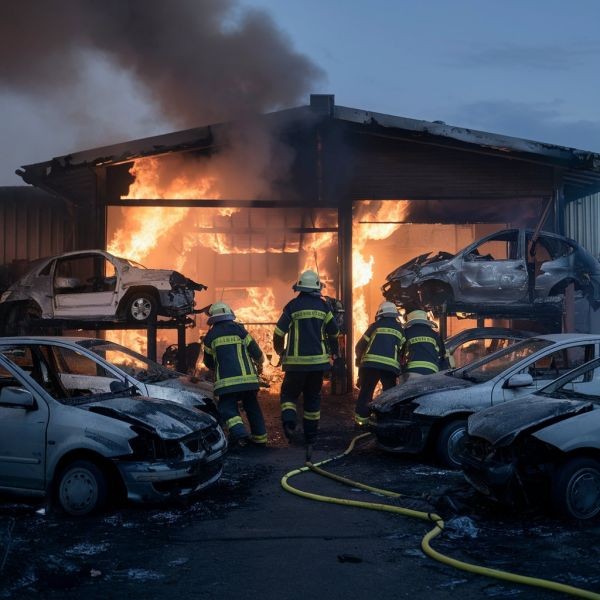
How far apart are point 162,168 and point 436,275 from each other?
6.26 metres

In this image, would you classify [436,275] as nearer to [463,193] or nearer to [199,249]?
[463,193]

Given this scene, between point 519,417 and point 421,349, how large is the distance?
403cm

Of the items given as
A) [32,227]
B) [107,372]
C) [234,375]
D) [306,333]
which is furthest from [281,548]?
[32,227]

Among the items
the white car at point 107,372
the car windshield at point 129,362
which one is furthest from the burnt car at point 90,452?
the car windshield at point 129,362

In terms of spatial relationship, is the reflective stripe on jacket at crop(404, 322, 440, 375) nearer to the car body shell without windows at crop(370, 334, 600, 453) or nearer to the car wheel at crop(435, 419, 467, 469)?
the car body shell without windows at crop(370, 334, 600, 453)

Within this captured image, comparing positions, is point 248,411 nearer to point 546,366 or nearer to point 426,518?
point 546,366

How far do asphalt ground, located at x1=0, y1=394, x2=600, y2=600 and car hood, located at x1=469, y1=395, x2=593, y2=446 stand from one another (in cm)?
62

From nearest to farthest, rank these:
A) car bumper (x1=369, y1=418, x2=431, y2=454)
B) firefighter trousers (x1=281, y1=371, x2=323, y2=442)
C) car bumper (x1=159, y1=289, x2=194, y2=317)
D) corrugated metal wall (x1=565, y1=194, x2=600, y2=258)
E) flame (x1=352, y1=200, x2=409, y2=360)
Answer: car bumper (x1=369, y1=418, x2=431, y2=454) < firefighter trousers (x1=281, y1=371, x2=323, y2=442) < car bumper (x1=159, y1=289, x2=194, y2=317) < flame (x1=352, y1=200, x2=409, y2=360) < corrugated metal wall (x1=565, y1=194, x2=600, y2=258)

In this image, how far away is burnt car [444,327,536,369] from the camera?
11273 millimetres

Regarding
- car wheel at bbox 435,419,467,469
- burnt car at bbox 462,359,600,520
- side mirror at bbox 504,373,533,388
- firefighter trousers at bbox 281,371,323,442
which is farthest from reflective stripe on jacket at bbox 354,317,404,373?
burnt car at bbox 462,359,600,520

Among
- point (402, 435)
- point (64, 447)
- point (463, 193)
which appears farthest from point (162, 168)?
point (64, 447)

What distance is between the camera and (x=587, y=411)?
6.33 m

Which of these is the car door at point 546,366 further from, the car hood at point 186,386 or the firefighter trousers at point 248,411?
the car hood at point 186,386

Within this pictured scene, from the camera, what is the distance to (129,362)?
9.82 meters
